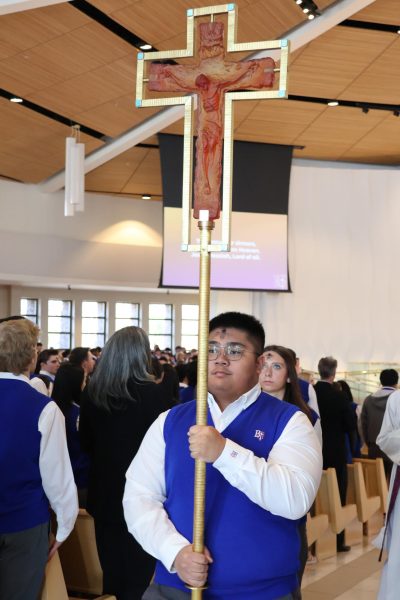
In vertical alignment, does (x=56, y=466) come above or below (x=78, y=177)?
below

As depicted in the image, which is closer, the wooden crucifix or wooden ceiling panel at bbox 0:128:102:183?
the wooden crucifix

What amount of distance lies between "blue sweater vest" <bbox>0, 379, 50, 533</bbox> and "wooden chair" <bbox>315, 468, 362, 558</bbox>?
3.76 m

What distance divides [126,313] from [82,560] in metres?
20.3

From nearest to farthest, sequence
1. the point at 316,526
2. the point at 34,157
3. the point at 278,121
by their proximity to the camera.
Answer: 1. the point at 316,526
2. the point at 278,121
3. the point at 34,157

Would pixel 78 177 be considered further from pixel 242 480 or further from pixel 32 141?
pixel 242 480

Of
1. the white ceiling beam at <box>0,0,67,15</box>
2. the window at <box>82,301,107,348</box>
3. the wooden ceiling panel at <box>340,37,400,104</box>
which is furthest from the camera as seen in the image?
the window at <box>82,301,107,348</box>

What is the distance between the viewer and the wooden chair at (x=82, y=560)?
4.43 metres

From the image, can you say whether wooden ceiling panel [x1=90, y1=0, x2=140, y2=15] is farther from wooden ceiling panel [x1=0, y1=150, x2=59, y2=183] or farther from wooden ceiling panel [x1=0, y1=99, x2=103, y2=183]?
wooden ceiling panel [x1=0, y1=150, x2=59, y2=183]

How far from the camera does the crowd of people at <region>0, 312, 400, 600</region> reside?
2.57m

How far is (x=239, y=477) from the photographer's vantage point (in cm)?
245

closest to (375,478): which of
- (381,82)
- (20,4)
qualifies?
(20,4)

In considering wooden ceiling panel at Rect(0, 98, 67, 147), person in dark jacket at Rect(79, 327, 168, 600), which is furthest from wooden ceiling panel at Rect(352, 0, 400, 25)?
person in dark jacket at Rect(79, 327, 168, 600)

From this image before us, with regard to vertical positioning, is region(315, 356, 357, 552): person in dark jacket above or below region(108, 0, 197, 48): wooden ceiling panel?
below

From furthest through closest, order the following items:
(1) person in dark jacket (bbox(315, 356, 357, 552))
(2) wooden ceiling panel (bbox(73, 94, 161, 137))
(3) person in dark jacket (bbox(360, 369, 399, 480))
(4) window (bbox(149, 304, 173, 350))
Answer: (4) window (bbox(149, 304, 173, 350)), (2) wooden ceiling panel (bbox(73, 94, 161, 137)), (3) person in dark jacket (bbox(360, 369, 399, 480)), (1) person in dark jacket (bbox(315, 356, 357, 552))
